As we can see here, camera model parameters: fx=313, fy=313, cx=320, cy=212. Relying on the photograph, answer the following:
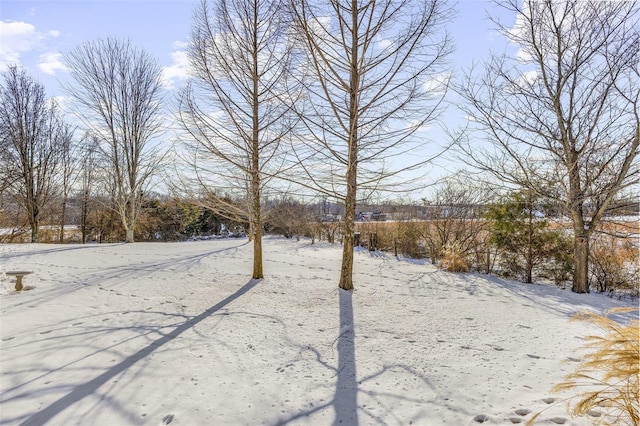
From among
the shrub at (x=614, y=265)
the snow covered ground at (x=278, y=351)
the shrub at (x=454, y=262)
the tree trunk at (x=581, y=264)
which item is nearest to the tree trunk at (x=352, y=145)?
the snow covered ground at (x=278, y=351)

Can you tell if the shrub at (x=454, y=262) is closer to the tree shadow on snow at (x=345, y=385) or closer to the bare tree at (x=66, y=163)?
the tree shadow on snow at (x=345, y=385)

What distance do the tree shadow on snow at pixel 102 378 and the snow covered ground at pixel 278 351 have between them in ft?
0.05

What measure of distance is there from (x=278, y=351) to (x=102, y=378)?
1554 mm

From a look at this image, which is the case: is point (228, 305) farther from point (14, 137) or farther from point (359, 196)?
point (14, 137)

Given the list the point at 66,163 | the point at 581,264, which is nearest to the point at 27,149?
the point at 66,163

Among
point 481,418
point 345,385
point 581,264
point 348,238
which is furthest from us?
point 581,264

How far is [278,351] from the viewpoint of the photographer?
3307 millimetres

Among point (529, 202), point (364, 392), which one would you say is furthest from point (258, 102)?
point (529, 202)

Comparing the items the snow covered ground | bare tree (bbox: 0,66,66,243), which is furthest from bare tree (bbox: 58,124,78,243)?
the snow covered ground

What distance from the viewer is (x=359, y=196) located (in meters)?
5.95

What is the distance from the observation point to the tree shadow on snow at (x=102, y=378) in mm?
2180

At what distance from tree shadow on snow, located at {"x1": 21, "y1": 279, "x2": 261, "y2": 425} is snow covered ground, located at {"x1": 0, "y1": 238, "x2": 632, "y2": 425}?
0.01 m

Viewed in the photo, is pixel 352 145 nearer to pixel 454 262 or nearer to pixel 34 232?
pixel 454 262

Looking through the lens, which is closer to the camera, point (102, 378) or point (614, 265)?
point (102, 378)
